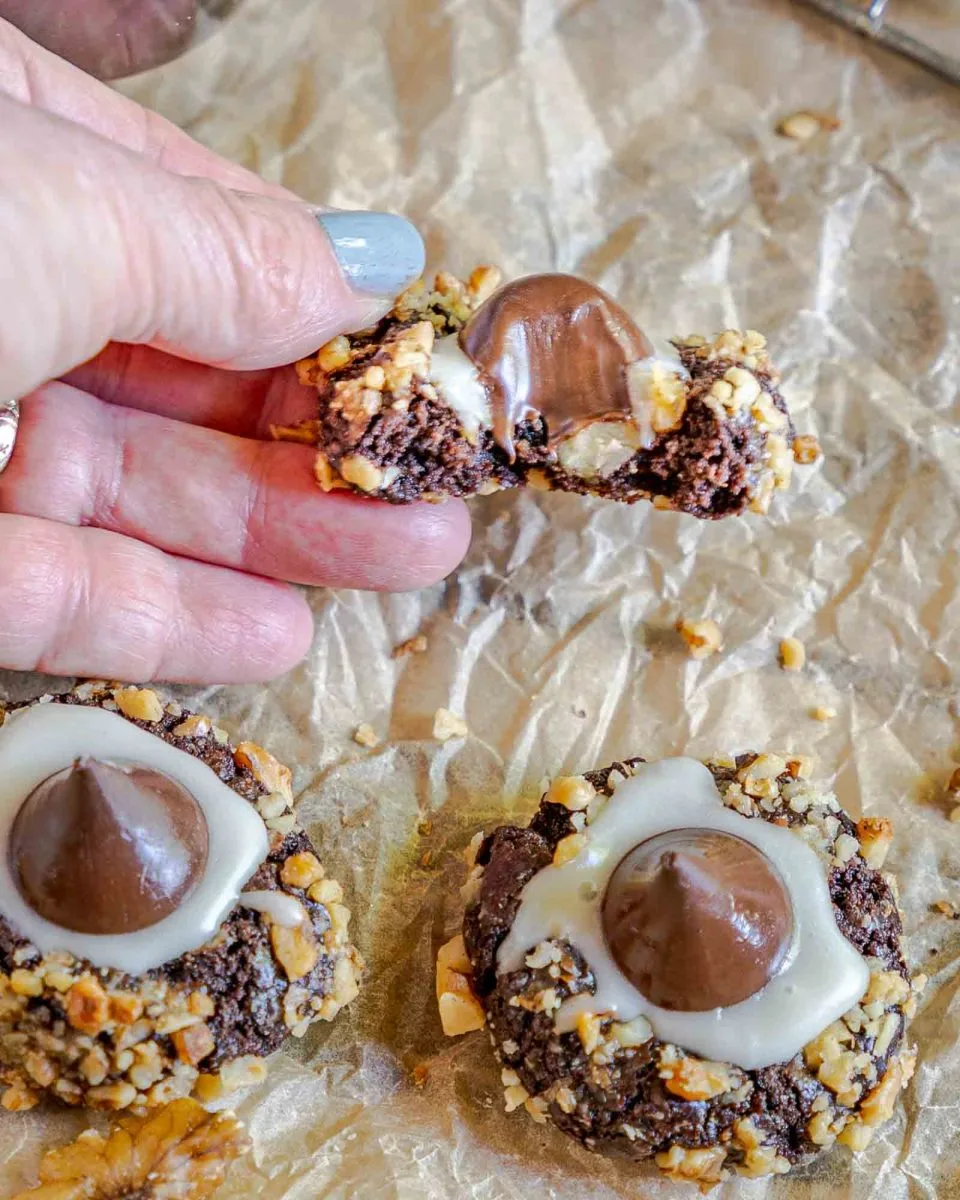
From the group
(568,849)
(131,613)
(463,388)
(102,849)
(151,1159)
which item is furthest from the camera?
(131,613)

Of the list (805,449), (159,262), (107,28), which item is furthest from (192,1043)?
(107,28)

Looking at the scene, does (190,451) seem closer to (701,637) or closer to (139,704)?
(139,704)

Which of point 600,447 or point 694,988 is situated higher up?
point 600,447

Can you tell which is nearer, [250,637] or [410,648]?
[250,637]

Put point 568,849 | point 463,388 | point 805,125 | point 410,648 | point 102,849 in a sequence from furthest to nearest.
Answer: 1. point 805,125
2. point 410,648
3. point 463,388
4. point 568,849
5. point 102,849

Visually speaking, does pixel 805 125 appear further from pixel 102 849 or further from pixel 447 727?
pixel 102 849

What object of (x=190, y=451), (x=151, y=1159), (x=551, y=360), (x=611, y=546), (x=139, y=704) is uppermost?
(x=551, y=360)

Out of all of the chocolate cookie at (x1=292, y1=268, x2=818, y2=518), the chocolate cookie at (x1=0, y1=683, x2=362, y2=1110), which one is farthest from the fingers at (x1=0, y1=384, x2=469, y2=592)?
the chocolate cookie at (x1=0, y1=683, x2=362, y2=1110)
